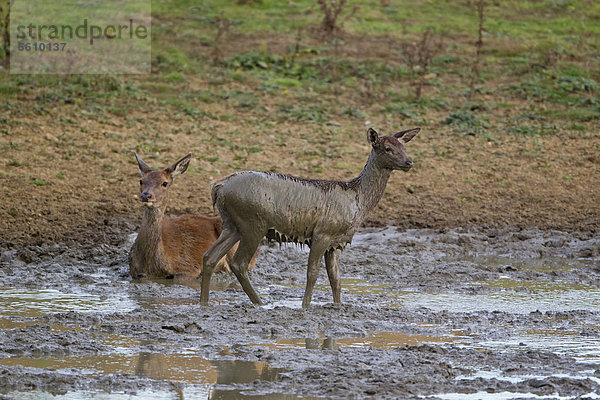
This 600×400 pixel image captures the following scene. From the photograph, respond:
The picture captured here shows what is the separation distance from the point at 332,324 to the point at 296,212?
47.9 inches

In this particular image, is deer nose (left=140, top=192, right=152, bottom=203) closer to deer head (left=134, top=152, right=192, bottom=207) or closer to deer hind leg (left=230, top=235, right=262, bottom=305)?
deer head (left=134, top=152, right=192, bottom=207)

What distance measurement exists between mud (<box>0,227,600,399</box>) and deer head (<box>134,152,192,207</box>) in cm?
89

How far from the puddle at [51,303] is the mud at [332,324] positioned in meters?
0.02

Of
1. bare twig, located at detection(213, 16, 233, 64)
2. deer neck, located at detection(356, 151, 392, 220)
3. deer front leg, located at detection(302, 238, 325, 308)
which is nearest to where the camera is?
deer front leg, located at detection(302, 238, 325, 308)

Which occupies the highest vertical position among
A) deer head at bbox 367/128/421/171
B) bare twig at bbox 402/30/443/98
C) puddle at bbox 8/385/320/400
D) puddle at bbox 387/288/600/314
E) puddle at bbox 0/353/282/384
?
bare twig at bbox 402/30/443/98

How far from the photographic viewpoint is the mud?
6109mm

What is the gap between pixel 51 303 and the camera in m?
8.67

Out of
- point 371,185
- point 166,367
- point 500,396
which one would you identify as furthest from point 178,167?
point 500,396

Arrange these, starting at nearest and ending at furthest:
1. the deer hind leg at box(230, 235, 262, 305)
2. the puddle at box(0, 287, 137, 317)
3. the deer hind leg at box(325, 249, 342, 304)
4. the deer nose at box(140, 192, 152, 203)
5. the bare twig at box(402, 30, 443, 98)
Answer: the puddle at box(0, 287, 137, 317)
the deer hind leg at box(230, 235, 262, 305)
the deer hind leg at box(325, 249, 342, 304)
the deer nose at box(140, 192, 152, 203)
the bare twig at box(402, 30, 443, 98)

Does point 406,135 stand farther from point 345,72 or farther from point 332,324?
point 345,72

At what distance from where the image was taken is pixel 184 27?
70.0 ft

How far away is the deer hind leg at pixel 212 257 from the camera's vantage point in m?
8.88

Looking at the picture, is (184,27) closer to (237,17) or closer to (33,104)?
(237,17)

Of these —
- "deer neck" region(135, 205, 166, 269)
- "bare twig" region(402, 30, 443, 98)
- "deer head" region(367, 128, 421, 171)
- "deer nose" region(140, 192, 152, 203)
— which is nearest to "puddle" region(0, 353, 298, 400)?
"deer head" region(367, 128, 421, 171)
